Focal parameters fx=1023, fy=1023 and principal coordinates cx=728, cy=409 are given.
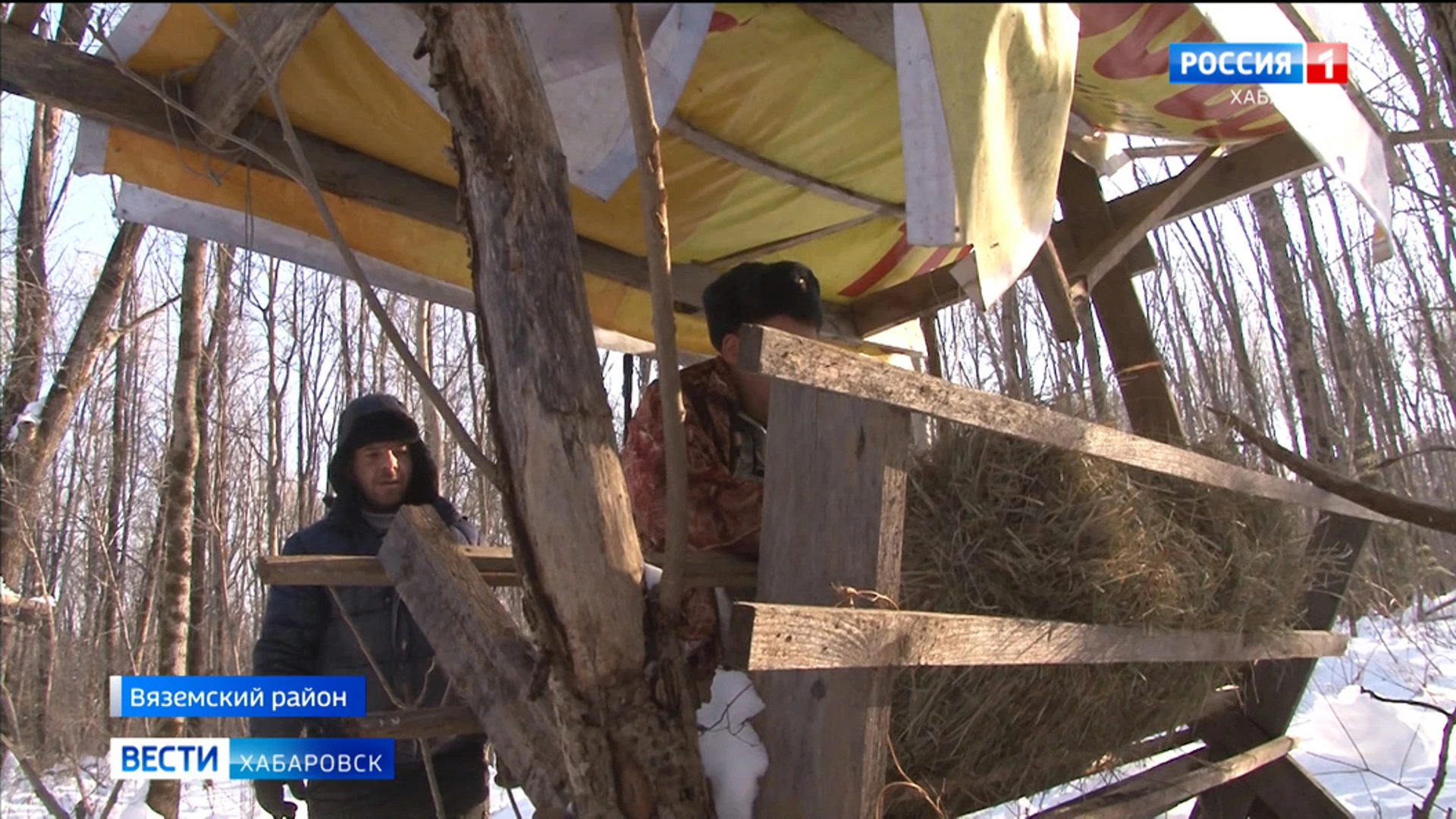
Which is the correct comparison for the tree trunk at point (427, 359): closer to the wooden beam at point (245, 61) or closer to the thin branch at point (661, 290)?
the wooden beam at point (245, 61)

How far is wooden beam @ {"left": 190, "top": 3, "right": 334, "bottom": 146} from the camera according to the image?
164cm

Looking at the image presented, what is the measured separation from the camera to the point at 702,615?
5.29 ft

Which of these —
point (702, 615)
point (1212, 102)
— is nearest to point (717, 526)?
point (702, 615)

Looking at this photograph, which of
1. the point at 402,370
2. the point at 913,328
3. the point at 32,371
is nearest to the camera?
the point at 913,328

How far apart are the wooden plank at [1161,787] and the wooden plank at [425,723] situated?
45.0 inches

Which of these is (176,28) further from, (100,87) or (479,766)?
(479,766)

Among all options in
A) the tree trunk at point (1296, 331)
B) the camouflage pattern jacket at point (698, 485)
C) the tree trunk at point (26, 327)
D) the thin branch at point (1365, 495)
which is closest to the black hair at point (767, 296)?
the camouflage pattern jacket at point (698, 485)

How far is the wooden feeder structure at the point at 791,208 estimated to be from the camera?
4.47ft

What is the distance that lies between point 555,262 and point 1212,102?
209cm

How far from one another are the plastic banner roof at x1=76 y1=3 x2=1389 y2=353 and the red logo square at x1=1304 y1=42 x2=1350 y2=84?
0.33ft
